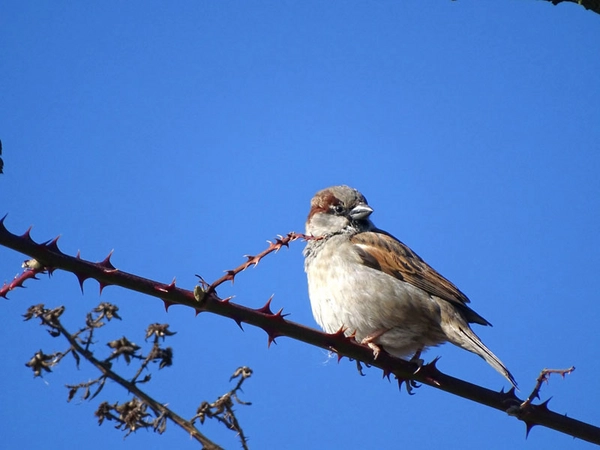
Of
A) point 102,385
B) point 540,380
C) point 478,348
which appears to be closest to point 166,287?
point 102,385

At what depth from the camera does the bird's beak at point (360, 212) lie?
18.4 feet

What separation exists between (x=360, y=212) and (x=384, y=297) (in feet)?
3.36

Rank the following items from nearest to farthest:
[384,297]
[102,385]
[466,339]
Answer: [102,385] → [466,339] → [384,297]

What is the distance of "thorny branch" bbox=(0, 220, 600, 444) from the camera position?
1935mm

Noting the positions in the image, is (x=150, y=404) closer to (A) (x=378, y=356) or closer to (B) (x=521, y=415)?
(A) (x=378, y=356)

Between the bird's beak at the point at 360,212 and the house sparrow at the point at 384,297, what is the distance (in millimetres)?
144

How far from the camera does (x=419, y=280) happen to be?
16.7ft

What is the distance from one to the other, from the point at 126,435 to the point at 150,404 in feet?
0.56

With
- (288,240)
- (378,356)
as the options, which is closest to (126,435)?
(288,240)

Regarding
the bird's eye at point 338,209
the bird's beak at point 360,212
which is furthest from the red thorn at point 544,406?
the bird's eye at point 338,209

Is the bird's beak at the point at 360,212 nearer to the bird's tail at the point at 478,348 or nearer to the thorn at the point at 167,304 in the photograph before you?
the bird's tail at the point at 478,348

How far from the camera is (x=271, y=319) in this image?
A: 2.27m

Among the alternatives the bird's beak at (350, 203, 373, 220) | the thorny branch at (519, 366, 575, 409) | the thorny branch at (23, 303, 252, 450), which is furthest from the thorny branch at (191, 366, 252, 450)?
the bird's beak at (350, 203, 373, 220)

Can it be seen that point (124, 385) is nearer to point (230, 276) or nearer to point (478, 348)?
point (230, 276)
